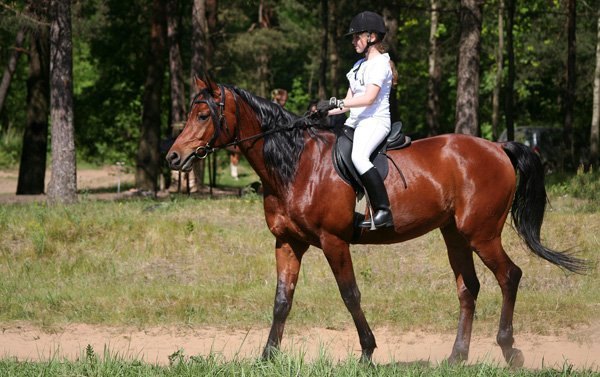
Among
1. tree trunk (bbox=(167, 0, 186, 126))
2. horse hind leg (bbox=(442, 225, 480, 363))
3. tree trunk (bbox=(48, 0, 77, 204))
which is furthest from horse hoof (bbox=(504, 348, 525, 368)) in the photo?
tree trunk (bbox=(167, 0, 186, 126))

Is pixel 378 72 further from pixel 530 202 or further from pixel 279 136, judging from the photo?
pixel 530 202

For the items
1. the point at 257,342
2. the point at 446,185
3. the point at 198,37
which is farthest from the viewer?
the point at 198,37

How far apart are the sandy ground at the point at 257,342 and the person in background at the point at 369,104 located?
2263 mm

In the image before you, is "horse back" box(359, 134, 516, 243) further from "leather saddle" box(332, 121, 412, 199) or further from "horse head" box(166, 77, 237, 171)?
"horse head" box(166, 77, 237, 171)

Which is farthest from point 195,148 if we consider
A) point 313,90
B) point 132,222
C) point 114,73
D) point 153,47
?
point 313,90

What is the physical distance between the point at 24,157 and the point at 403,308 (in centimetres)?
1688

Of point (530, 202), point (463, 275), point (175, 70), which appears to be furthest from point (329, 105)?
point (175, 70)

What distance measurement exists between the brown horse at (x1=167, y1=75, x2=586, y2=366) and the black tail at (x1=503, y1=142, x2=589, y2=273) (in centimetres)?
2

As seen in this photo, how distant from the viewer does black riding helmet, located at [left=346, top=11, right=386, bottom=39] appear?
881cm

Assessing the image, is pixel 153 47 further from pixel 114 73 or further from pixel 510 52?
pixel 510 52

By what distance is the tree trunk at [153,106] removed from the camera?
29.5 metres

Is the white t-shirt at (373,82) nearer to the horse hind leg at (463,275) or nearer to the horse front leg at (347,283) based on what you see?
the horse front leg at (347,283)

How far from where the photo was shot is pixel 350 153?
8.99 m

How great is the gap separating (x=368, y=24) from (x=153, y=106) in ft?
71.9
